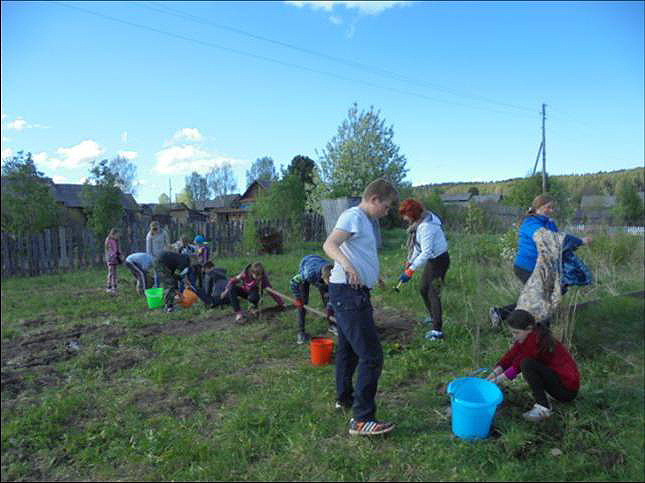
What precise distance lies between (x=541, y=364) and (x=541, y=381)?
0.38 ft

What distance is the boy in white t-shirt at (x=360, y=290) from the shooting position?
2.84m

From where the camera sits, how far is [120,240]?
40.6 feet

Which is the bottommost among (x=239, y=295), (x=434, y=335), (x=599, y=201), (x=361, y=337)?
(x=434, y=335)

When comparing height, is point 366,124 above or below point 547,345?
above

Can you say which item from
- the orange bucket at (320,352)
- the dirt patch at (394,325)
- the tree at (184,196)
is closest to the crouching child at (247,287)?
the dirt patch at (394,325)

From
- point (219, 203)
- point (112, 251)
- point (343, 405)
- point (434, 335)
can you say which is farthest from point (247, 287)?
point (219, 203)

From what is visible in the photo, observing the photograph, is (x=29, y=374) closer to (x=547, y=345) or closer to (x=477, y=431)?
(x=477, y=431)

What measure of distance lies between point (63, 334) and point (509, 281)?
5842 mm

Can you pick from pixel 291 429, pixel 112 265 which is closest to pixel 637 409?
pixel 291 429

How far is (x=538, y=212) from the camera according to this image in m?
4.21

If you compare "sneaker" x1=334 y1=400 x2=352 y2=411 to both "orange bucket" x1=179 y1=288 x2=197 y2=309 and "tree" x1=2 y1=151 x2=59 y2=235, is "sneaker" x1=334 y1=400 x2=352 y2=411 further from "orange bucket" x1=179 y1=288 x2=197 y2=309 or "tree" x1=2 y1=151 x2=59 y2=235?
"tree" x1=2 y1=151 x2=59 y2=235

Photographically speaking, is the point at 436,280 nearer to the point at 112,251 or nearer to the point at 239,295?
the point at 239,295

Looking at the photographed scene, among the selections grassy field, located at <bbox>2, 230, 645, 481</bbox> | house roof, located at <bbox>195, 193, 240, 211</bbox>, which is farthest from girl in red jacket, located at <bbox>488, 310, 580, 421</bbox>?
house roof, located at <bbox>195, 193, 240, 211</bbox>

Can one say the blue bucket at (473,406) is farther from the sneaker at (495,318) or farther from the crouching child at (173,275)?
the crouching child at (173,275)
